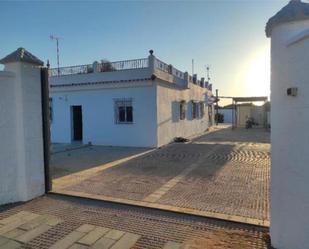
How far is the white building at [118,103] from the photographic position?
47.5ft

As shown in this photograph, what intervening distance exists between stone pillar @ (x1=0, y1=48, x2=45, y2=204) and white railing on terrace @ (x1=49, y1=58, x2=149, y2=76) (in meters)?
9.10

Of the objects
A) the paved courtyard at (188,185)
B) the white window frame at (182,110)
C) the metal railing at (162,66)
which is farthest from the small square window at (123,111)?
the white window frame at (182,110)

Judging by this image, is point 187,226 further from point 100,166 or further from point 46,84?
point 100,166

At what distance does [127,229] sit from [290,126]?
9.16ft

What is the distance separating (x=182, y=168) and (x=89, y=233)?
206 inches

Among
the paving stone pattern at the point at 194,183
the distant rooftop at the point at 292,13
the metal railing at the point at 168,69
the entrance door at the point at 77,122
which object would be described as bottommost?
the paving stone pattern at the point at 194,183

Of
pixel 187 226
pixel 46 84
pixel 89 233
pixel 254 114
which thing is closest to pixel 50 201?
pixel 89 233

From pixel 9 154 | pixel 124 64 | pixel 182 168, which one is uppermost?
pixel 124 64

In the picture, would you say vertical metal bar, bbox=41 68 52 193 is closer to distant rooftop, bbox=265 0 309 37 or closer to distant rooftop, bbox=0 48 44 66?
distant rooftop, bbox=0 48 44 66

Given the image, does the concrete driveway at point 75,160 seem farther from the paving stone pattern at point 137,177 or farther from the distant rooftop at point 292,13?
the distant rooftop at point 292,13

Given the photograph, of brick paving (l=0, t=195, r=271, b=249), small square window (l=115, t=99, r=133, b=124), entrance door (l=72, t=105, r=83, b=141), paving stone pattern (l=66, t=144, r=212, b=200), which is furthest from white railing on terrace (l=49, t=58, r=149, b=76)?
brick paving (l=0, t=195, r=271, b=249)

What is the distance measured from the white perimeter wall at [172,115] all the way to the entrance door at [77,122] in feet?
17.1

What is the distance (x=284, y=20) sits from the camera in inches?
131

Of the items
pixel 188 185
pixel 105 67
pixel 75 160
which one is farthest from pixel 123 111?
pixel 188 185
